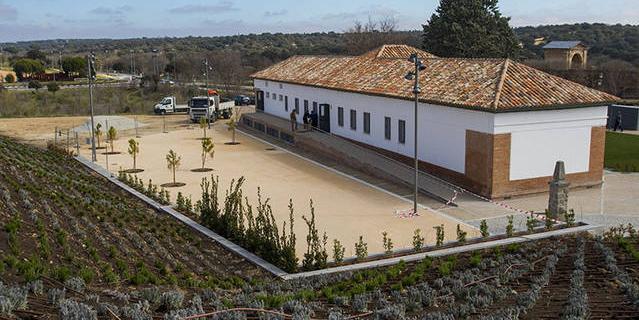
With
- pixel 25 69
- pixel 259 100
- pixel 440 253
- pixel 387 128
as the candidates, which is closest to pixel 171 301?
pixel 440 253

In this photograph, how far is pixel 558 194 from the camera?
61.1 ft

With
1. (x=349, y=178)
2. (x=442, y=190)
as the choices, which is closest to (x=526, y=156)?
(x=442, y=190)

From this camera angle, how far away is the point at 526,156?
22219 millimetres

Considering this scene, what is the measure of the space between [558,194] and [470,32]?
32.9m

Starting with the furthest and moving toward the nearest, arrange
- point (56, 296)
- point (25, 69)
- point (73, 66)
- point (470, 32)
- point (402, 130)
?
1. point (25, 69)
2. point (73, 66)
3. point (470, 32)
4. point (402, 130)
5. point (56, 296)

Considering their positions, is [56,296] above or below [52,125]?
above

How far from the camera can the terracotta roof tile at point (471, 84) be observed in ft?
73.5

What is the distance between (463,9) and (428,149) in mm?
27886

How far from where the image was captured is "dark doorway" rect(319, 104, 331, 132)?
34594mm

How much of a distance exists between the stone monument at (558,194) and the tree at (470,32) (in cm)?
3207

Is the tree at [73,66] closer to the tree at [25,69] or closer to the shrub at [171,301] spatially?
the tree at [25,69]

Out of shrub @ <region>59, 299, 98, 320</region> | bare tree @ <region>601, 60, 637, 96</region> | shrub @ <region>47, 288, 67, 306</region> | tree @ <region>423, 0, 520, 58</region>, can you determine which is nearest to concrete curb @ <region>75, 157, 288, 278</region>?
shrub @ <region>47, 288, 67, 306</region>

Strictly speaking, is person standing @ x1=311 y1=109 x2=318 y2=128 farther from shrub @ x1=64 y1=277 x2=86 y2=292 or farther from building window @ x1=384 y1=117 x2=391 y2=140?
shrub @ x1=64 y1=277 x2=86 y2=292

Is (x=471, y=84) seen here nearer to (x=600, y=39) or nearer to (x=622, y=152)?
(x=622, y=152)
